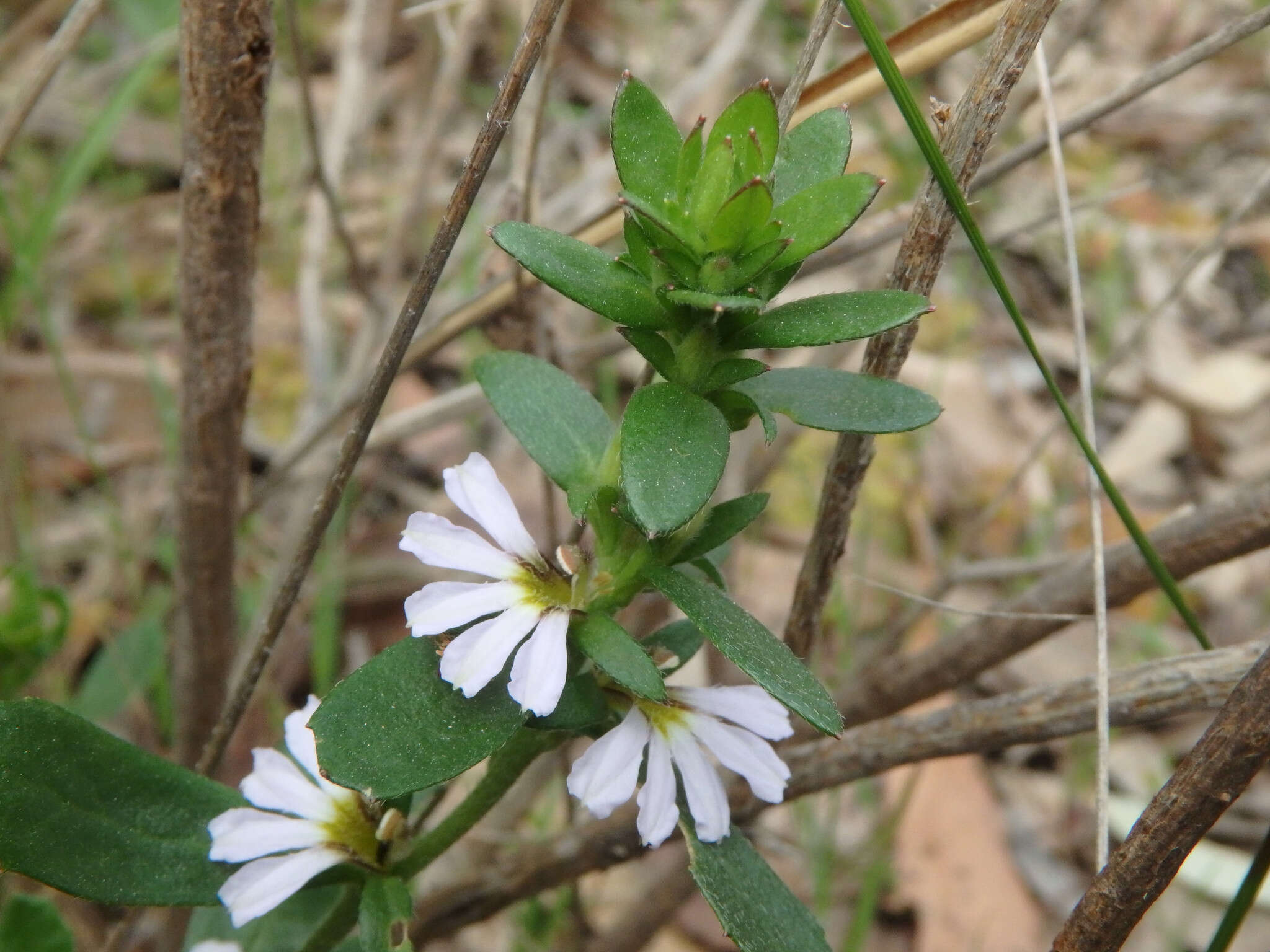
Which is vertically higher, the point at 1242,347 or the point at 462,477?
the point at 1242,347

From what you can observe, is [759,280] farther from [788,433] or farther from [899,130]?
[899,130]

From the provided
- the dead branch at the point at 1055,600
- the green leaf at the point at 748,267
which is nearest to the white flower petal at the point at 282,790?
the green leaf at the point at 748,267

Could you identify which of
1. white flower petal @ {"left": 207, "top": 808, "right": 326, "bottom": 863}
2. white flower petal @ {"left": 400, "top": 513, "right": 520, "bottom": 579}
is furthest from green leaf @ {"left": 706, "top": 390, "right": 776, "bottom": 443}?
white flower petal @ {"left": 207, "top": 808, "right": 326, "bottom": 863}

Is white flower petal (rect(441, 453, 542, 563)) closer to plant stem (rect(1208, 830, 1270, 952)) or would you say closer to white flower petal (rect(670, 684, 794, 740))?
white flower petal (rect(670, 684, 794, 740))

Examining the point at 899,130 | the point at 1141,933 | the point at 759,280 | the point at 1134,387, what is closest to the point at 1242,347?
the point at 1134,387

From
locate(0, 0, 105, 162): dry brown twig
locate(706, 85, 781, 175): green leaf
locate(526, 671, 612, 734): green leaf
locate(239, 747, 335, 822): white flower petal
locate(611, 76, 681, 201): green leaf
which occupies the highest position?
locate(0, 0, 105, 162): dry brown twig

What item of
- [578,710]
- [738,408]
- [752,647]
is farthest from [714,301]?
[578,710]
